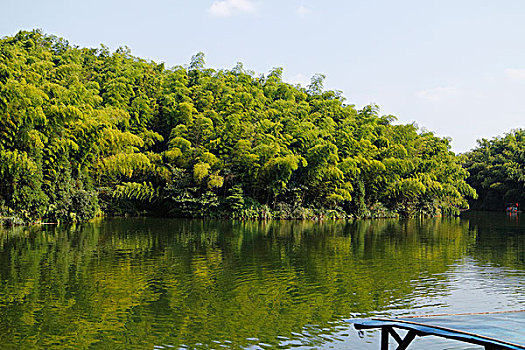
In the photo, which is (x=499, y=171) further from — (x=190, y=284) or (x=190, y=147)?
(x=190, y=284)

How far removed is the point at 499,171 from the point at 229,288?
134 ft

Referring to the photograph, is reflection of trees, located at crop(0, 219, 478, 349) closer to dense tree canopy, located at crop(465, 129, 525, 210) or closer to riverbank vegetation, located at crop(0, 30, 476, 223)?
riverbank vegetation, located at crop(0, 30, 476, 223)

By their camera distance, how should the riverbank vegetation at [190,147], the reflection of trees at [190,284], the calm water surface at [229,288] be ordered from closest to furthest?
the calm water surface at [229,288]
the reflection of trees at [190,284]
the riverbank vegetation at [190,147]

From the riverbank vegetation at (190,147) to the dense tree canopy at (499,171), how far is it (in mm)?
8905

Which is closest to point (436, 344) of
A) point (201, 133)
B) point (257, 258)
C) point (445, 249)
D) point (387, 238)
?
point (257, 258)

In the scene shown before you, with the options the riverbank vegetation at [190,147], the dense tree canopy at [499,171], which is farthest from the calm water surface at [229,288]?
the dense tree canopy at [499,171]

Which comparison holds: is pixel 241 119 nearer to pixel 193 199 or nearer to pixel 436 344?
pixel 193 199

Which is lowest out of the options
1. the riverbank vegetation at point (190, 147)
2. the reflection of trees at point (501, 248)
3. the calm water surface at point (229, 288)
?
the calm water surface at point (229, 288)

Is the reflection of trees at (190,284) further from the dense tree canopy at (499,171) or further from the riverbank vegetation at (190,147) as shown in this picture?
the dense tree canopy at (499,171)

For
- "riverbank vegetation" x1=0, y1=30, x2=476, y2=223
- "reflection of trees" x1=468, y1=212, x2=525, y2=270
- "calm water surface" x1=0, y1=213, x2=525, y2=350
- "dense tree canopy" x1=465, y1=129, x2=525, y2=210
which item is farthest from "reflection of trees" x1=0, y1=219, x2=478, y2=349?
"dense tree canopy" x1=465, y1=129, x2=525, y2=210

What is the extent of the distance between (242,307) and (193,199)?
18707 millimetres

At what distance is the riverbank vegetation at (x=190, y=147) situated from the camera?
1941cm

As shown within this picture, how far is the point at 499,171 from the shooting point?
148 ft

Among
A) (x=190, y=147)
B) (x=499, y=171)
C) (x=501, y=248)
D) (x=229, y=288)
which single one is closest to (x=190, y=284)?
(x=229, y=288)
